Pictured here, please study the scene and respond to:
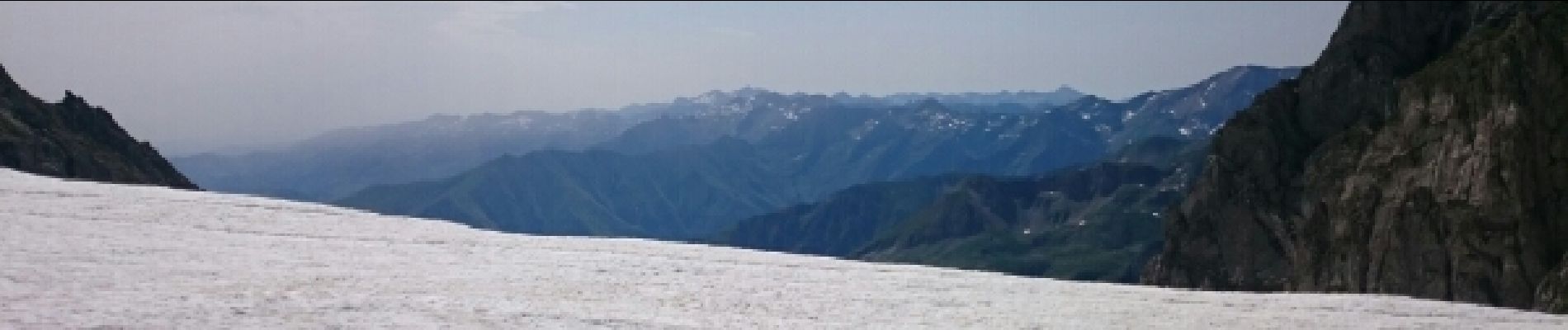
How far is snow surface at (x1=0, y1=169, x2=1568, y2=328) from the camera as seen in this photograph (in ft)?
67.9

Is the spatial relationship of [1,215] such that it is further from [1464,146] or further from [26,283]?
[1464,146]

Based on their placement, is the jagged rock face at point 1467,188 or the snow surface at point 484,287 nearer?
the snow surface at point 484,287

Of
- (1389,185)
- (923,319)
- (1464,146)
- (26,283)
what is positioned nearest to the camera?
(26,283)

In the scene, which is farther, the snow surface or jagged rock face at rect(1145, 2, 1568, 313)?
jagged rock face at rect(1145, 2, 1568, 313)

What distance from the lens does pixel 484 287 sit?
81.3 ft

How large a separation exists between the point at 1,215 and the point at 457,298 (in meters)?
16.0

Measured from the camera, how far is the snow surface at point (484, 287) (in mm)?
20688

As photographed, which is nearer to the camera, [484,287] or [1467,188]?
[484,287]

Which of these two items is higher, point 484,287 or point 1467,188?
point 1467,188

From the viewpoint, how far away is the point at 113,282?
21.9 metres

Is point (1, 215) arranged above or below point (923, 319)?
above

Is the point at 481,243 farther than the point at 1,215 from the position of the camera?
Yes

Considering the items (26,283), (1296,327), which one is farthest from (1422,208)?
(26,283)

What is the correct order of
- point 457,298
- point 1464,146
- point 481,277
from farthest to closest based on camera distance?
point 1464,146 → point 481,277 → point 457,298
